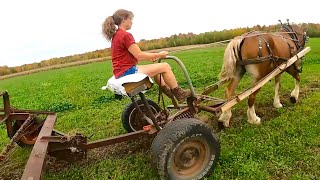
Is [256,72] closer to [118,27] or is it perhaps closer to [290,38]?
[290,38]

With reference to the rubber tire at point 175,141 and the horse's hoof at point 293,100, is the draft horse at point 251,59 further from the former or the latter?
the rubber tire at point 175,141

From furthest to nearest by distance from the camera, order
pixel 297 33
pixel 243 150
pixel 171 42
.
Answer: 1. pixel 171 42
2. pixel 297 33
3. pixel 243 150

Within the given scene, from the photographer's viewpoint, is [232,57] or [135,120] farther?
[232,57]

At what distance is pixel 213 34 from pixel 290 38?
25.2 m

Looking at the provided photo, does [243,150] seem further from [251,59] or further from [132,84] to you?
[132,84]

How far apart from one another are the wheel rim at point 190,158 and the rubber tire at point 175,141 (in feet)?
0.14

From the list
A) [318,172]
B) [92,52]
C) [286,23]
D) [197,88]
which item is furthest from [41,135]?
[92,52]

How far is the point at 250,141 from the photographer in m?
5.80

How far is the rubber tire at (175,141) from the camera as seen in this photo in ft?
13.8

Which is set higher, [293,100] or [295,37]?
[295,37]

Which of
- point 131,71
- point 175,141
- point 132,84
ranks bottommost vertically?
point 175,141

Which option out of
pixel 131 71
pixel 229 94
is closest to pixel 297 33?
pixel 229 94

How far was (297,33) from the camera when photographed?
309 inches

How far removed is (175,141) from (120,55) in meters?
1.50
